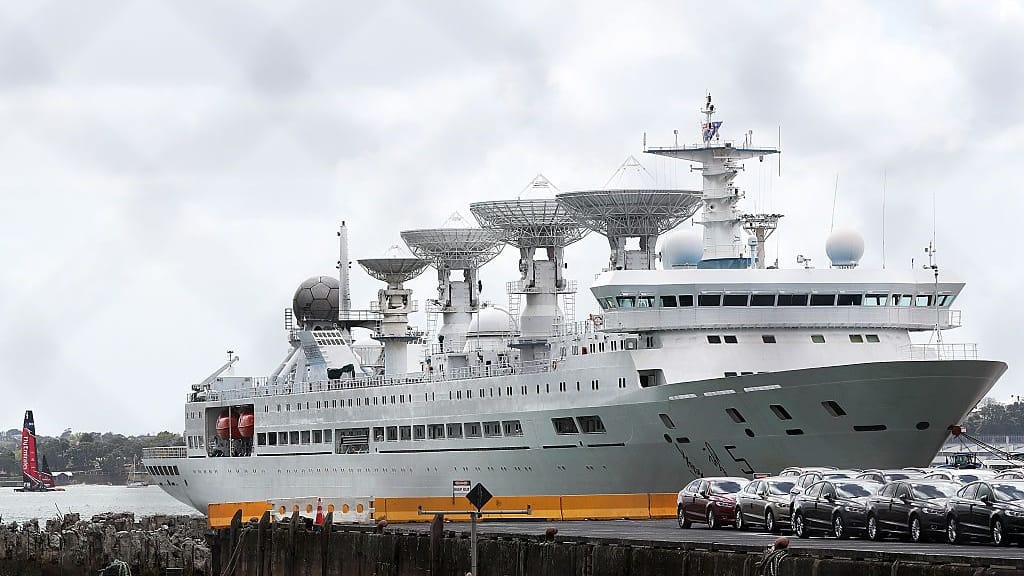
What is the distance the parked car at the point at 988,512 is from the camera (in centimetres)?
3375

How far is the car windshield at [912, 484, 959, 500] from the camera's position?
119 feet

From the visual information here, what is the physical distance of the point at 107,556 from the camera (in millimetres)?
63562

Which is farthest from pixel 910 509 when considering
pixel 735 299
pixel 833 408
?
pixel 735 299

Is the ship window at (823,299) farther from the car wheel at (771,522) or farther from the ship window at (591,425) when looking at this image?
the car wheel at (771,522)

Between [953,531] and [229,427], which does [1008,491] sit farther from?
[229,427]

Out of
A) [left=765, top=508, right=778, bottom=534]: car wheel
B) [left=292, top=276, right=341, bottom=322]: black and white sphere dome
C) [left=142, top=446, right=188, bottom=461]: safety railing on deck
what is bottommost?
[left=765, top=508, right=778, bottom=534]: car wheel

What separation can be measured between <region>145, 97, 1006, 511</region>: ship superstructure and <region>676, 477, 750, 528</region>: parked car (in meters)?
11.6

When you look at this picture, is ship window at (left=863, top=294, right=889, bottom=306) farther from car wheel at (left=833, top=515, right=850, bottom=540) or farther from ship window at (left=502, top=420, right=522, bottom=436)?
car wheel at (left=833, top=515, right=850, bottom=540)

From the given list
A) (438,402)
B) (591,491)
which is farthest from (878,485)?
(438,402)

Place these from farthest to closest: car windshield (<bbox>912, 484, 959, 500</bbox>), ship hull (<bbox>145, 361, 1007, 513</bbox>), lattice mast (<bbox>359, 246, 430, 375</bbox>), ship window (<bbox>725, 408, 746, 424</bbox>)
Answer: lattice mast (<bbox>359, 246, 430, 375</bbox>) < ship window (<bbox>725, 408, 746, 424</bbox>) < ship hull (<bbox>145, 361, 1007, 513</bbox>) < car windshield (<bbox>912, 484, 959, 500</bbox>)

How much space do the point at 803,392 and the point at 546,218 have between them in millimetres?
28167

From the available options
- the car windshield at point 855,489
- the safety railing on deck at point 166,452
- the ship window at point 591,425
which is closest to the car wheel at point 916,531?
the car windshield at point 855,489

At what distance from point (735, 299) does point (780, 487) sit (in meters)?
21.2

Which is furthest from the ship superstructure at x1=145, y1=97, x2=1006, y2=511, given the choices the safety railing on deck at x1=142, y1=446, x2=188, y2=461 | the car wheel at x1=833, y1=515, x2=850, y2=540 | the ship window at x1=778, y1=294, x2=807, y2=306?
the car wheel at x1=833, y1=515, x2=850, y2=540
